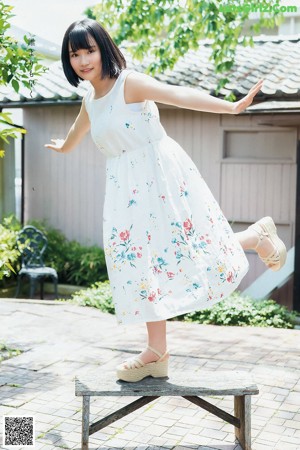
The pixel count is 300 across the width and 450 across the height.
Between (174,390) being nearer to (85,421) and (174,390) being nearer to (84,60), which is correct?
(85,421)

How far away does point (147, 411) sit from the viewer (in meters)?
4.40

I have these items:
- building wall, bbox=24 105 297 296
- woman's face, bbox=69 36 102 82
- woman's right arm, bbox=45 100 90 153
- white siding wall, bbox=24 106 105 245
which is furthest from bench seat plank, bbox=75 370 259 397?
white siding wall, bbox=24 106 105 245

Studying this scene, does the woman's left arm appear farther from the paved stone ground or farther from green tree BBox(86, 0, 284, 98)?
green tree BBox(86, 0, 284, 98)

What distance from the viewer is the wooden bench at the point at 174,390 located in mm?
3582

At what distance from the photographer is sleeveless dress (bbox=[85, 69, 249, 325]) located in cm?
350

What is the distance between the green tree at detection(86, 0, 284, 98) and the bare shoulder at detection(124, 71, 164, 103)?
20.6 ft

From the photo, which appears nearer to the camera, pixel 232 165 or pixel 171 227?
pixel 171 227

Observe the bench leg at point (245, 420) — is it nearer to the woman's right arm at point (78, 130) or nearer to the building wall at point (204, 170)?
the woman's right arm at point (78, 130)

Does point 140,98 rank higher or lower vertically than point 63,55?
lower

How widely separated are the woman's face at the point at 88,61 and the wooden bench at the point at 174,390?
1625 millimetres

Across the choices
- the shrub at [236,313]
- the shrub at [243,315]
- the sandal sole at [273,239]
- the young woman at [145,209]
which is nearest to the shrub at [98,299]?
the shrub at [236,313]

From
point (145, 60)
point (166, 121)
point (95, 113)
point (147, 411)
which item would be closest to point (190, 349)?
point (147, 411)

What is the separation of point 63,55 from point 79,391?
1769 mm

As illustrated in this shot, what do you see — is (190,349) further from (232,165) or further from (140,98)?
(232,165)
